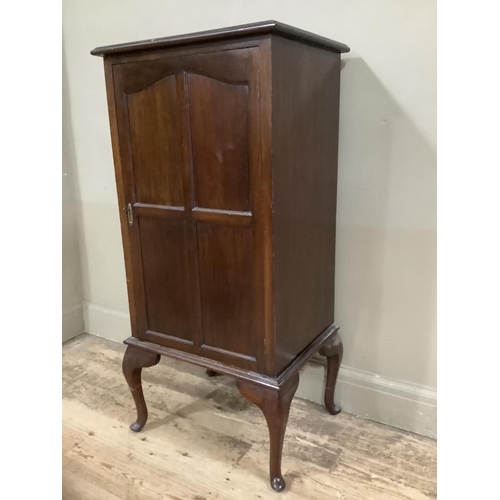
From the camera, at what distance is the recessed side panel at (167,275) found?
151 centimetres

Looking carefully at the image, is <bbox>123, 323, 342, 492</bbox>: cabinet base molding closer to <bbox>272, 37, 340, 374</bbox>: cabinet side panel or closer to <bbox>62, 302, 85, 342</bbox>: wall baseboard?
<bbox>272, 37, 340, 374</bbox>: cabinet side panel

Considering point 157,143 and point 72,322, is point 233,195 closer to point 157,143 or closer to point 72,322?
point 157,143

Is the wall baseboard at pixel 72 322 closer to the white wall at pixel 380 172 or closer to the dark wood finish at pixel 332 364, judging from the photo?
the white wall at pixel 380 172

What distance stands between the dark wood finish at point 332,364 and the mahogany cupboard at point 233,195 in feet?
0.30

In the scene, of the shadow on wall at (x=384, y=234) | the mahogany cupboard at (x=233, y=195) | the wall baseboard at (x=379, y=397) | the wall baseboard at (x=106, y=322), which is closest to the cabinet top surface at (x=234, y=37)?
the mahogany cupboard at (x=233, y=195)

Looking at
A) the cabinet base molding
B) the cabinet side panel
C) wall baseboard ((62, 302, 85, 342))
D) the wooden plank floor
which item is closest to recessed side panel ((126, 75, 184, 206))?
the cabinet side panel

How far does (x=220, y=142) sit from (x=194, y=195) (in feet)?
0.63

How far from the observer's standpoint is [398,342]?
177cm

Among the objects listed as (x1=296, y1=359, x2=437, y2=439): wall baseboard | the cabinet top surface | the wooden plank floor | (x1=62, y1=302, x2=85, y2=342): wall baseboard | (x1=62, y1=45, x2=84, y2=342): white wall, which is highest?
the cabinet top surface

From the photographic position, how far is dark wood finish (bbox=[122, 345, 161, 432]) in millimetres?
1702

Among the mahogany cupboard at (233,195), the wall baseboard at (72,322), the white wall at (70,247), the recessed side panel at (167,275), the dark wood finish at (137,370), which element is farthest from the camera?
the wall baseboard at (72,322)

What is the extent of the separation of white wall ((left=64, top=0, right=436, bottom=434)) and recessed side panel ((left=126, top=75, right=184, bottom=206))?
0.63m
